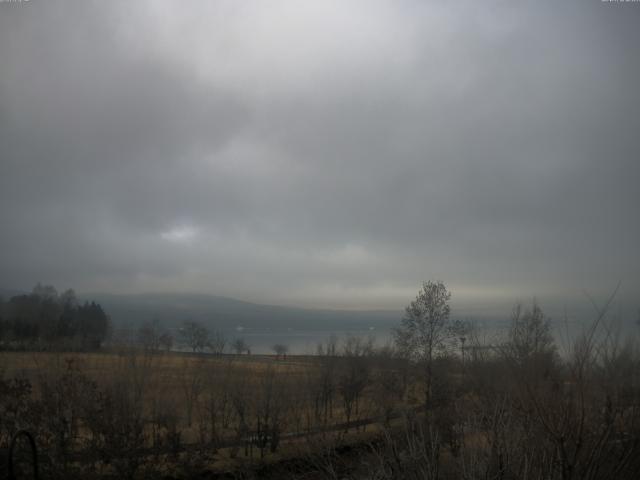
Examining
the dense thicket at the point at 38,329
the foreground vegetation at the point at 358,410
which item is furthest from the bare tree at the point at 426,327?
the dense thicket at the point at 38,329

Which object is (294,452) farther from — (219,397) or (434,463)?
(434,463)

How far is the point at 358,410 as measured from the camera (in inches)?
1507

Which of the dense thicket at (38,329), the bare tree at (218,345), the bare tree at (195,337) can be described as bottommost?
the bare tree at (195,337)

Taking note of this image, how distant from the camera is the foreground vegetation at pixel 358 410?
26.0ft

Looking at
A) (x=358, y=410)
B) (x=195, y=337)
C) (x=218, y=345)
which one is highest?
(x=218, y=345)

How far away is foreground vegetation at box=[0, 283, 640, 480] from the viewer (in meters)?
7.93

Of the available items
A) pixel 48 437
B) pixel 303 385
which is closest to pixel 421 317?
pixel 303 385

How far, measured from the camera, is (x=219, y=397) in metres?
29.3

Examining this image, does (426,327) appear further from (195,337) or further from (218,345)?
(195,337)

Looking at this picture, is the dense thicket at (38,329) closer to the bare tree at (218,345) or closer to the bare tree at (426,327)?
A: the bare tree at (218,345)

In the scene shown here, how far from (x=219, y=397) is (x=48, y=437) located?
13509mm

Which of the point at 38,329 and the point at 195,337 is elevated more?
the point at 38,329

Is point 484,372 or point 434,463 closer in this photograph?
point 434,463

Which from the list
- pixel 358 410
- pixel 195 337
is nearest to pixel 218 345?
pixel 358 410
